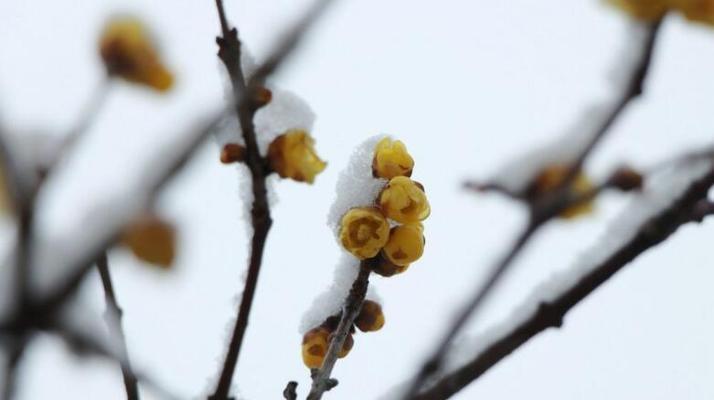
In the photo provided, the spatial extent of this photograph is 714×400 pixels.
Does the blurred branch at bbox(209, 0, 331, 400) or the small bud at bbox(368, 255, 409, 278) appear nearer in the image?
the blurred branch at bbox(209, 0, 331, 400)

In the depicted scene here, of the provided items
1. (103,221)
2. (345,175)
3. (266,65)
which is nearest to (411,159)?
(345,175)

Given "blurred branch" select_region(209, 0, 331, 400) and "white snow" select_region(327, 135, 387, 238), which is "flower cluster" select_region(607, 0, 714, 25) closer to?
"white snow" select_region(327, 135, 387, 238)

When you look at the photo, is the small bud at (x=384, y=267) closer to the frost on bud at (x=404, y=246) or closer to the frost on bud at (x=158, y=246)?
the frost on bud at (x=404, y=246)

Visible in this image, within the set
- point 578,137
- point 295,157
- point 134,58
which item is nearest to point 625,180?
point 578,137

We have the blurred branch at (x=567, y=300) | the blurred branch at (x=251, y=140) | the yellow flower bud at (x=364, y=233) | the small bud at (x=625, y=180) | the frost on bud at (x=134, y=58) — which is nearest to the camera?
the blurred branch at (x=251, y=140)

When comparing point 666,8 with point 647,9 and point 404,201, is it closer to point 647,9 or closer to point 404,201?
point 647,9

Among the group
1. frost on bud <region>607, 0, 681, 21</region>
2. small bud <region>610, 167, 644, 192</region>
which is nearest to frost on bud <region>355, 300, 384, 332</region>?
small bud <region>610, 167, 644, 192</region>

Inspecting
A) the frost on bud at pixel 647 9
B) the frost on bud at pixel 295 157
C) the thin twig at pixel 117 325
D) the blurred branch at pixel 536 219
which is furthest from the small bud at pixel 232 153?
the frost on bud at pixel 647 9
